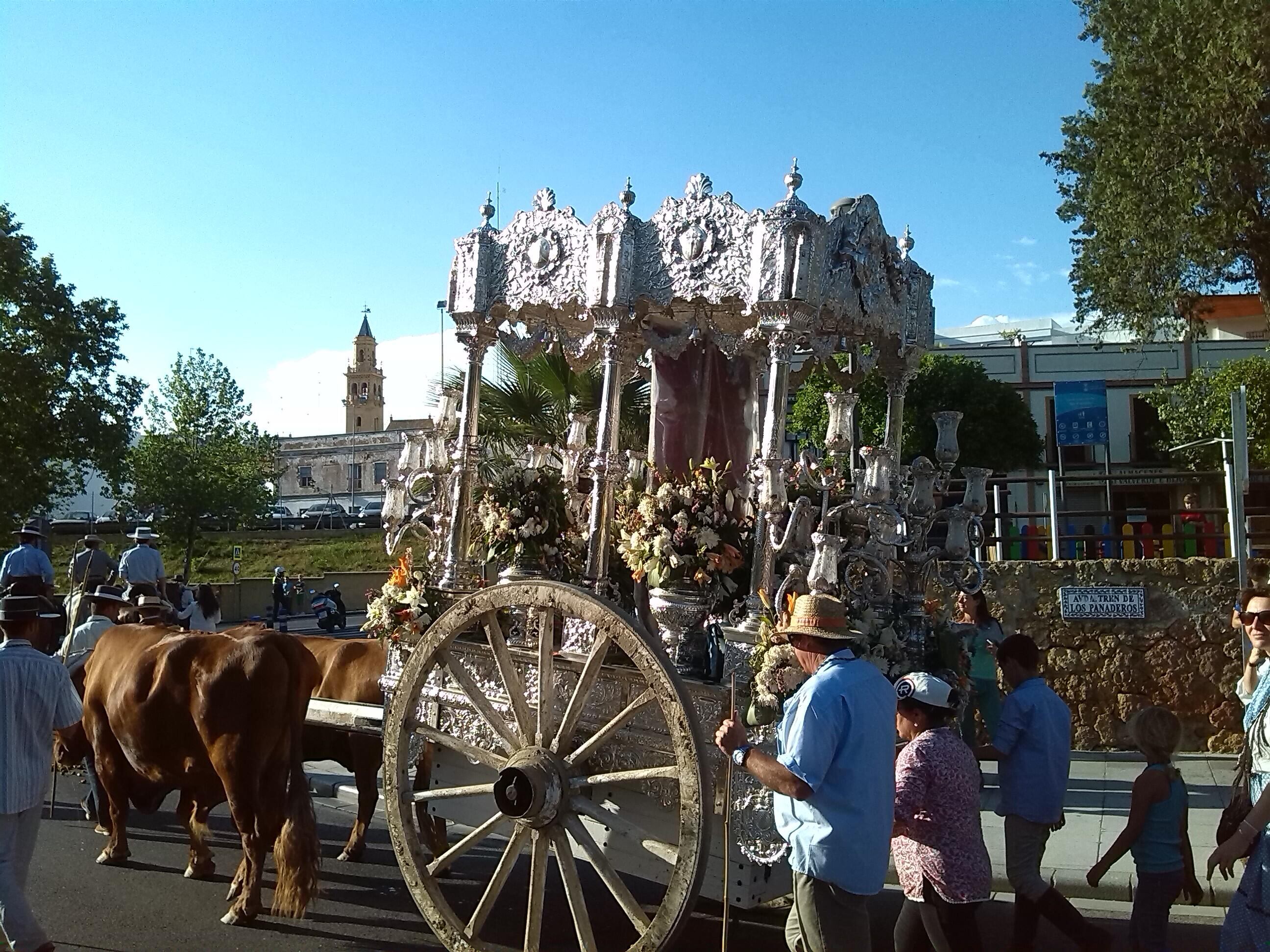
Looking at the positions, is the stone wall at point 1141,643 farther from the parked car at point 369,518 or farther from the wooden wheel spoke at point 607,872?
the parked car at point 369,518

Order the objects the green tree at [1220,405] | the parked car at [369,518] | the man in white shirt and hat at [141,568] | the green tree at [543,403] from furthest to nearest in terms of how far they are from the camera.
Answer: the parked car at [369,518]
the green tree at [1220,405]
the green tree at [543,403]
the man in white shirt and hat at [141,568]

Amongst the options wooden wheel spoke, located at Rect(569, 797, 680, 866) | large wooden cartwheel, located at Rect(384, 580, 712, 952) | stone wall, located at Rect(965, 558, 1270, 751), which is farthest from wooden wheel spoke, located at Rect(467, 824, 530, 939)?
stone wall, located at Rect(965, 558, 1270, 751)

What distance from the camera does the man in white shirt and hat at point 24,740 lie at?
427 centimetres

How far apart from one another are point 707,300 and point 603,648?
82.8 inches

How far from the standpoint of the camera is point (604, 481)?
5.69 meters

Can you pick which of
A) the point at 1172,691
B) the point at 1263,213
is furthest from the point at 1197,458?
the point at 1172,691

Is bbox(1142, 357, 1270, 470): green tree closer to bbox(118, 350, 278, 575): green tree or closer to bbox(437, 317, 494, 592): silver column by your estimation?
bbox(437, 317, 494, 592): silver column

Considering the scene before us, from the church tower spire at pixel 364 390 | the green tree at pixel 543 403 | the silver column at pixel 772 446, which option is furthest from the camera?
the church tower spire at pixel 364 390

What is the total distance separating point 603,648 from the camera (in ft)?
14.4

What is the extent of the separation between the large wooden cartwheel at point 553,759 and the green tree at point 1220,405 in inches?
518

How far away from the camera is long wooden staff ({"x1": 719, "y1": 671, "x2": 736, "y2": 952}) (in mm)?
3957

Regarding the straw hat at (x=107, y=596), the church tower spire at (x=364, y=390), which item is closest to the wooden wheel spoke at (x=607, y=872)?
the straw hat at (x=107, y=596)

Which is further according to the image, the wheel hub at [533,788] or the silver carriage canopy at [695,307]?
the silver carriage canopy at [695,307]

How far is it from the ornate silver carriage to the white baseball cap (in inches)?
29.5
